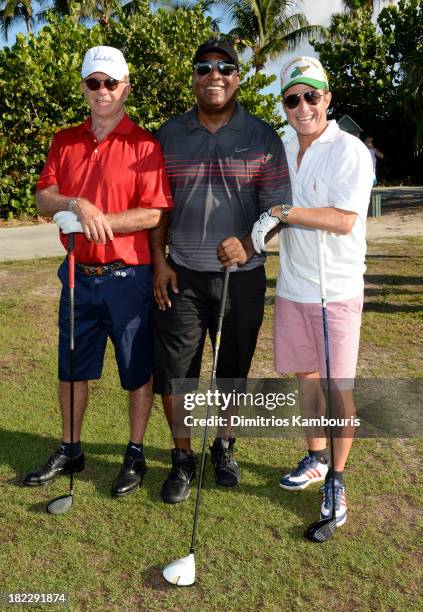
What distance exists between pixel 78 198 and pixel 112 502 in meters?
1.72

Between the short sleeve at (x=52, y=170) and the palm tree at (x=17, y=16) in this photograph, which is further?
the palm tree at (x=17, y=16)

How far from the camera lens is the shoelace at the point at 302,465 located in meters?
3.83

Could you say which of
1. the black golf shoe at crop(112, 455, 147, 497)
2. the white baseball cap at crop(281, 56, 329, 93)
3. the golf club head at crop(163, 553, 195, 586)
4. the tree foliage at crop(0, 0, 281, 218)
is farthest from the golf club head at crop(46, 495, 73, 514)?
the tree foliage at crop(0, 0, 281, 218)

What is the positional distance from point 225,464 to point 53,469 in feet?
3.45

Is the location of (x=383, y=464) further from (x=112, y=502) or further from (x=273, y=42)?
(x=273, y=42)

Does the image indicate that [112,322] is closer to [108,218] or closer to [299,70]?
[108,218]

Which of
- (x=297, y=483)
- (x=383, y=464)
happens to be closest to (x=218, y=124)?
(x=297, y=483)

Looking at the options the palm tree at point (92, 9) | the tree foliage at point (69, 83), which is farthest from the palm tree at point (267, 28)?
the tree foliage at point (69, 83)

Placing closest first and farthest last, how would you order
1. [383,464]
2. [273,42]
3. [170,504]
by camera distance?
1. [170,504]
2. [383,464]
3. [273,42]

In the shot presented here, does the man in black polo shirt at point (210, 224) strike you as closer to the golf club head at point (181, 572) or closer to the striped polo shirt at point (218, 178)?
the striped polo shirt at point (218, 178)

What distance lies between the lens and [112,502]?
3.66 meters

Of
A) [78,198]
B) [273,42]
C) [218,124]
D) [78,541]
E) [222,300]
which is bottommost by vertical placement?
[78,541]

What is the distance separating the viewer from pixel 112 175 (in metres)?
3.44

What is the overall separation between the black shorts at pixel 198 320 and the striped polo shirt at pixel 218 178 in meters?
0.13
